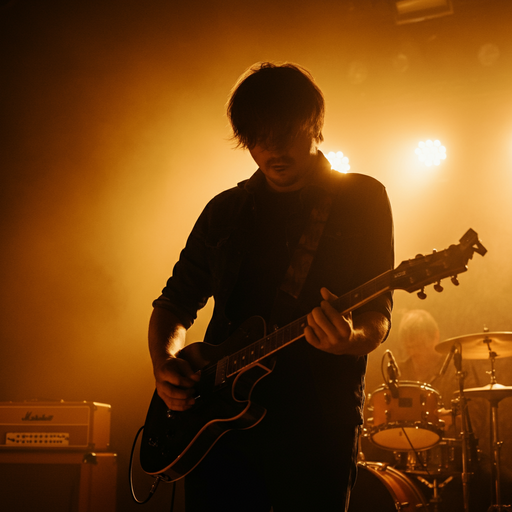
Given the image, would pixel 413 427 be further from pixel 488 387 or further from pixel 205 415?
pixel 205 415

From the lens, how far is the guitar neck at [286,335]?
143 cm

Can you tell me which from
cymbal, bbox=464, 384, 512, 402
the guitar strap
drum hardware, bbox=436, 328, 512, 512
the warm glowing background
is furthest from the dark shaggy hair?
the warm glowing background

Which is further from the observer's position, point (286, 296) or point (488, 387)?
point (488, 387)

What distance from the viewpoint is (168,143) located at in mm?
5867

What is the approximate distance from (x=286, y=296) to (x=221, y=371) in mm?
317

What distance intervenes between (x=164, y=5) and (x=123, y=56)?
692 mm

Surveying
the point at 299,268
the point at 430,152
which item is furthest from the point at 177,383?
the point at 430,152

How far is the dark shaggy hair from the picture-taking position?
181cm

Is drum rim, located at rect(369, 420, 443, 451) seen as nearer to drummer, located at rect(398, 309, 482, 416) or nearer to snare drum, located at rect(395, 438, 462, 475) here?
snare drum, located at rect(395, 438, 462, 475)

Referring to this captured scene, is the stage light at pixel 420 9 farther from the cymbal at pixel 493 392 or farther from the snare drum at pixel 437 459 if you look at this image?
the snare drum at pixel 437 459

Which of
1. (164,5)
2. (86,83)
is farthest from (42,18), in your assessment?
(164,5)

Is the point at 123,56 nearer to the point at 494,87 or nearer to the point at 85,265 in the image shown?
the point at 85,265

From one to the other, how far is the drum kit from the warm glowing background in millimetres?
1280

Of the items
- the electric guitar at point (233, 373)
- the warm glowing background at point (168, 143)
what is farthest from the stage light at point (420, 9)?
the electric guitar at point (233, 373)
